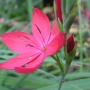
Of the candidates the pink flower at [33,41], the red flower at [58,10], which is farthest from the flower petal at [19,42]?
the red flower at [58,10]

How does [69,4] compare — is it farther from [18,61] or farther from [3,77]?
[3,77]

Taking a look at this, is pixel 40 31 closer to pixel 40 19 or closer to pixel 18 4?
pixel 40 19

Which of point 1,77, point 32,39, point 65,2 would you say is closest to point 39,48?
point 32,39

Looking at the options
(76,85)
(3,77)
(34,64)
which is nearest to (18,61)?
(34,64)

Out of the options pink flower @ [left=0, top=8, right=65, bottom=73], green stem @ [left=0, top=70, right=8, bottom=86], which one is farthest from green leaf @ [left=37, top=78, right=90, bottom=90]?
green stem @ [left=0, top=70, right=8, bottom=86]

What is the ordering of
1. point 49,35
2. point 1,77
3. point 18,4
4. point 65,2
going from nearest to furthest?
1. point 65,2
2. point 49,35
3. point 1,77
4. point 18,4

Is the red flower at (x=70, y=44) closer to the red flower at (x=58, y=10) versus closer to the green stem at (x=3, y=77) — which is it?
the red flower at (x=58, y=10)
